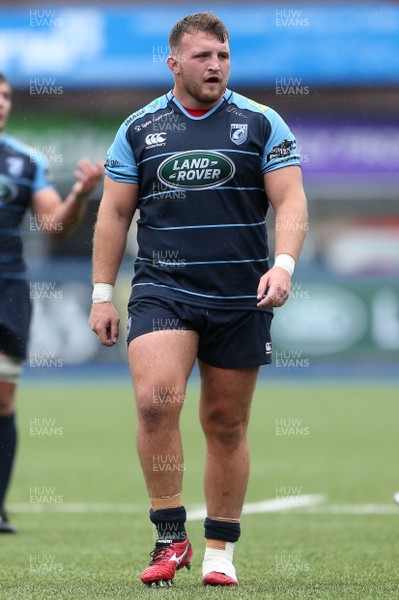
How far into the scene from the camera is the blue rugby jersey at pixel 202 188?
18.8 feet

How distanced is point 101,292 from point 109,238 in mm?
228

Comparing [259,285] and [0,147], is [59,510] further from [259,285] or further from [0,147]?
[259,285]

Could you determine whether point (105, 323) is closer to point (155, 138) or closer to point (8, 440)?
point (155, 138)

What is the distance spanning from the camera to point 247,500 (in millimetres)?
9164

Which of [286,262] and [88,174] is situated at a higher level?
[88,174]

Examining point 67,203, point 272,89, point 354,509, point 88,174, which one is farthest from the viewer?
point 272,89

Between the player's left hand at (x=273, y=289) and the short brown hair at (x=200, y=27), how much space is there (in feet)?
3.30

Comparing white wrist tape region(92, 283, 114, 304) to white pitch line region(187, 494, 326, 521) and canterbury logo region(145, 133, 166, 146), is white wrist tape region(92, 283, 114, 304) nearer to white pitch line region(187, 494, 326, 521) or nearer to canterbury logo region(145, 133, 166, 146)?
canterbury logo region(145, 133, 166, 146)

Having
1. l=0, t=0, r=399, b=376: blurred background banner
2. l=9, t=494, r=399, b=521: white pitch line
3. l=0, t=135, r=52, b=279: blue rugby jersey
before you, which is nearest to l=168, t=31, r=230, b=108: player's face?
l=0, t=135, r=52, b=279: blue rugby jersey

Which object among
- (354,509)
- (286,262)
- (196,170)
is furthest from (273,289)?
(354,509)

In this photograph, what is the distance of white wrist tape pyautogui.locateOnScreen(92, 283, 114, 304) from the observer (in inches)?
231

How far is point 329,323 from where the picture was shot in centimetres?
2025

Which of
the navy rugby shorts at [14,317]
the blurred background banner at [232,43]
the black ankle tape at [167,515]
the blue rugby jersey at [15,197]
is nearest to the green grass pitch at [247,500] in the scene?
the black ankle tape at [167,515]

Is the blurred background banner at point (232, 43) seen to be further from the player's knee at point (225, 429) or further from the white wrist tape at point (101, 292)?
the player's knee at point (225, 429)
